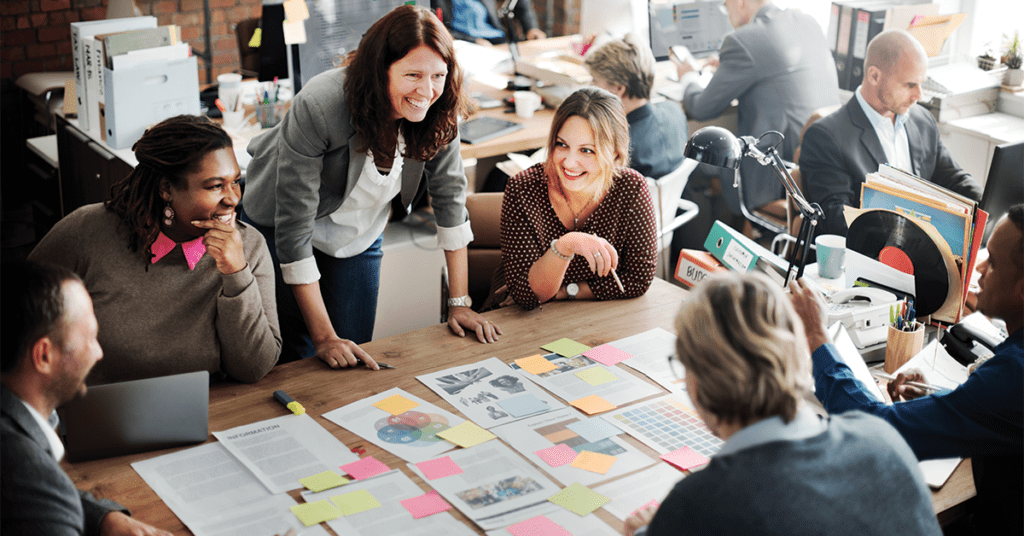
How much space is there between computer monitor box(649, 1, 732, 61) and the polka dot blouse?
257 cm

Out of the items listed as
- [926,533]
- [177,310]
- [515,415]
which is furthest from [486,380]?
[926,533]

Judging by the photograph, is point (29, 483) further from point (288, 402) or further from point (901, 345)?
point (901, 345)

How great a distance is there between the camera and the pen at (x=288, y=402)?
66.5 inches

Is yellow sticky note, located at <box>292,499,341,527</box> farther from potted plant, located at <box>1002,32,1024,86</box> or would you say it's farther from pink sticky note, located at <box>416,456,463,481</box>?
potted plant, located at <box>1002,32,1024,86</box>

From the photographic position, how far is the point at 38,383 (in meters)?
1.17

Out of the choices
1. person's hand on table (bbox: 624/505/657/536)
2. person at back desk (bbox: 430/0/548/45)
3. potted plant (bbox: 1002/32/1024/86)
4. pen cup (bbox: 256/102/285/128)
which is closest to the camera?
person's hand on table (bbox: 624/505/657/536)

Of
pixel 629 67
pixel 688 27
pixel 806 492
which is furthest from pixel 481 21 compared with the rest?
pixel 806 492

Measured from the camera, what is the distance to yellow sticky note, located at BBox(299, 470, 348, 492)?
1.47 meters

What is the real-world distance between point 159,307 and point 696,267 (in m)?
1.44

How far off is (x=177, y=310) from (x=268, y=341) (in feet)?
0.65

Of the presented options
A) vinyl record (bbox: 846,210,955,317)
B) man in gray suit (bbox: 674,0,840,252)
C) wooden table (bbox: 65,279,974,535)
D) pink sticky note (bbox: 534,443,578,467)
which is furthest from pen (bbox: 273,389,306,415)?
man in gray suit (bbox: 674,0,840,252)

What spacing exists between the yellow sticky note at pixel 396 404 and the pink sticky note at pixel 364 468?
0.55 feet

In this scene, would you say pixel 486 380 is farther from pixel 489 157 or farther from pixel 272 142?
A: pixel 489 157

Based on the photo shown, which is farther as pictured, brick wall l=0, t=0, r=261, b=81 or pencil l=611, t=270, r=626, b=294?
brick wall l=0, t=0, r=261, b=81
